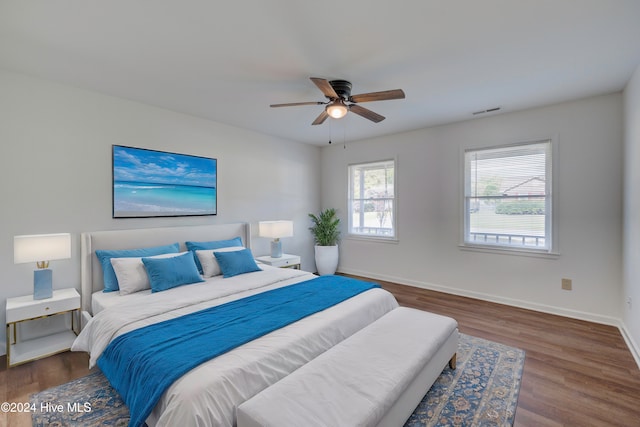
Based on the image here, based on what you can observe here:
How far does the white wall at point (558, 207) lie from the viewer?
11.1 ft

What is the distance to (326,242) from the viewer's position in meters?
5.61

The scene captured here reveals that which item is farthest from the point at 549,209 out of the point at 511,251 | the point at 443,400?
the point at 443,400

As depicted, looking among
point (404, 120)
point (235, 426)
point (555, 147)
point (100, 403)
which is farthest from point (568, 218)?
point (100, 403)

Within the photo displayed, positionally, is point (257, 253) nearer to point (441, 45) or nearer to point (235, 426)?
point (235, 426)

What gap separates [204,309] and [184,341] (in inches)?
22.4

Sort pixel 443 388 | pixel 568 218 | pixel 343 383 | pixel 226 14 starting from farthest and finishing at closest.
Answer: pixel 568 218
pixel 443 388
pixel 226 14
pixel 343 383

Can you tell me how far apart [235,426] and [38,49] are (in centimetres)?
310

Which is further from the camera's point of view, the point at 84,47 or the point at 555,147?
the point at 555,147

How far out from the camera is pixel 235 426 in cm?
149

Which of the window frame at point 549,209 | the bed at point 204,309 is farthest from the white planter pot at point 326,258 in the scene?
the window frame at point 549,209

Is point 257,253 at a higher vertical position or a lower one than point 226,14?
lower

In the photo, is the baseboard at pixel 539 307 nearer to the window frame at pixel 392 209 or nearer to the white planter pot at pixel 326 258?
the window frame at pixel 392 209

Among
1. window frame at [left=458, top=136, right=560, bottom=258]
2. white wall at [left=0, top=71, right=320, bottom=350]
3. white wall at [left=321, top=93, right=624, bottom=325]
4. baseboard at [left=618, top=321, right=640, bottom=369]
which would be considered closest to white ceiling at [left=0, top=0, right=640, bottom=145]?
white wall at [left=0, top=71, right=320, bottom=350]

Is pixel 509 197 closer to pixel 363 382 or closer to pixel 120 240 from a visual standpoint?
pixel 363 382
